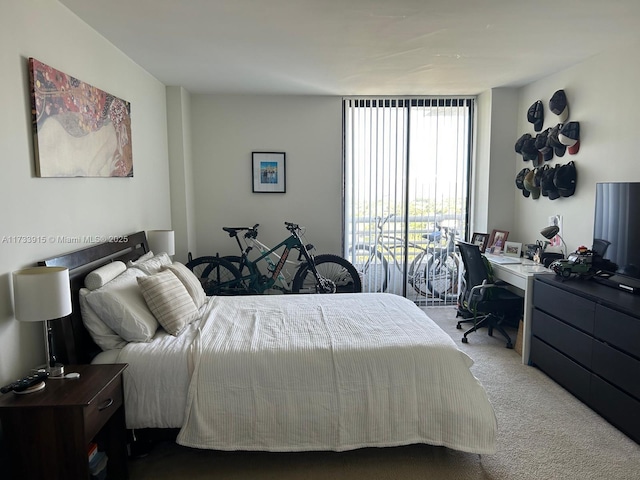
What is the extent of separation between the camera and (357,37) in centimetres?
293

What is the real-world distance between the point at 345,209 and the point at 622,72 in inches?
113

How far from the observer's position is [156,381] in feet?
7.14

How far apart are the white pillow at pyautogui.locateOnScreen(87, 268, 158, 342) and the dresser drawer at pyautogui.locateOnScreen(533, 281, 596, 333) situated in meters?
2.75

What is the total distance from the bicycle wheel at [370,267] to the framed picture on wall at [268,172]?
1190 millimetres

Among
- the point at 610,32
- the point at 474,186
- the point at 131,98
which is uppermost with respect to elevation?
the point at 610,32

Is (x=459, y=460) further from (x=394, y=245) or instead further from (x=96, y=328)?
(x=394, y=245)

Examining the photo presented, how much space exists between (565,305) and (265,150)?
3379 mm

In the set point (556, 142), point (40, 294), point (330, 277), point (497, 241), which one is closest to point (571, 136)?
point (556, 142)

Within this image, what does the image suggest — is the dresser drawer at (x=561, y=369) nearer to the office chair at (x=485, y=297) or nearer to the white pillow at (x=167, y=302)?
the office chair at (x=485, y=297)

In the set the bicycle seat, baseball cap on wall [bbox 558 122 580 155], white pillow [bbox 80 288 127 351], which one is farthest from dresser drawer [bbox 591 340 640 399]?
the bicycle seat

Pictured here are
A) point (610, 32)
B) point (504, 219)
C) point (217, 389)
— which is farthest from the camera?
point (504, 219)

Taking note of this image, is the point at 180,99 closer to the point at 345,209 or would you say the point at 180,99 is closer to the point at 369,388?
the point at 345,209

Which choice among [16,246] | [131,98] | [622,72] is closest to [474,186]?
[622,72]

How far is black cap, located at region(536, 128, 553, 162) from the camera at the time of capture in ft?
13.2
